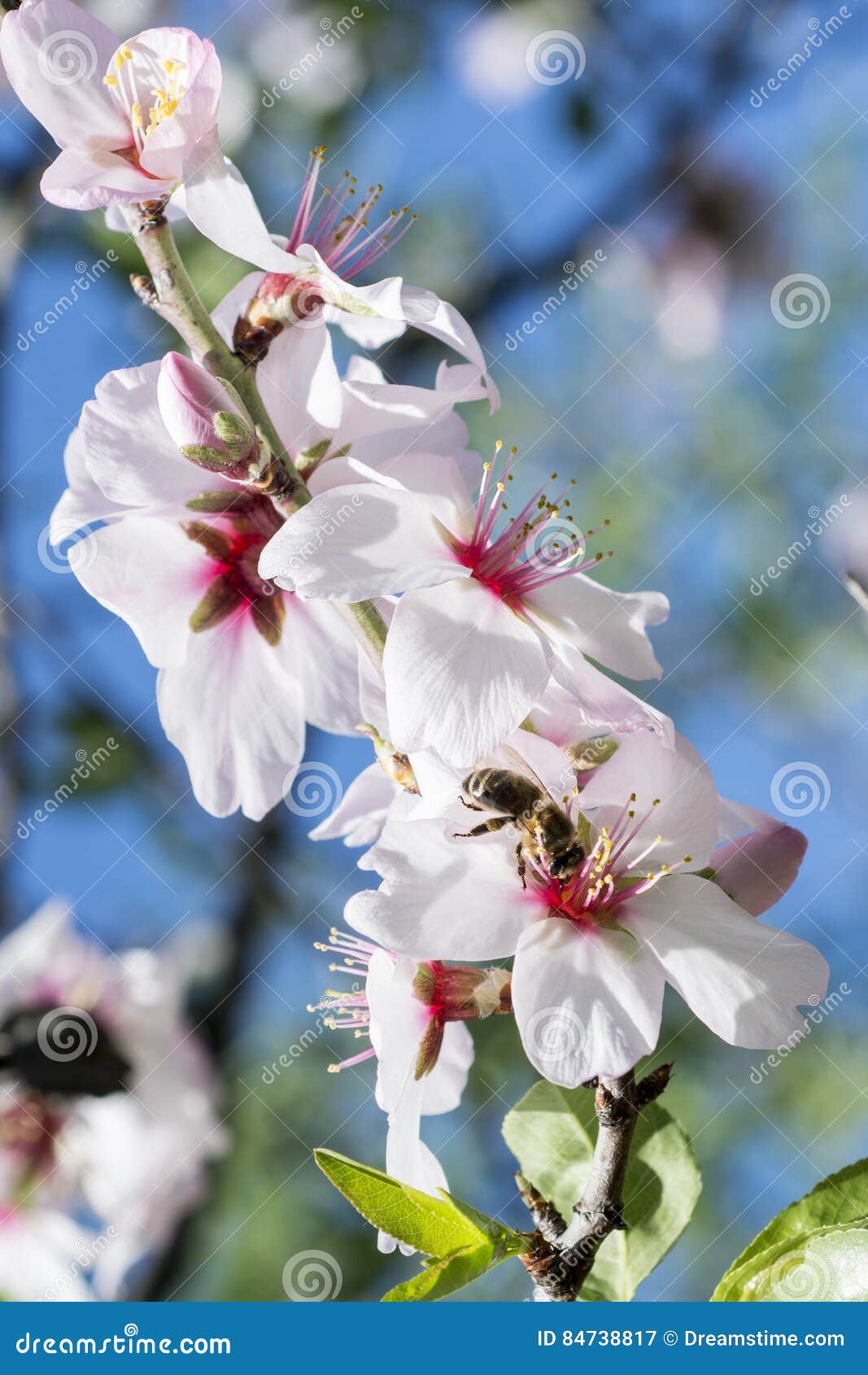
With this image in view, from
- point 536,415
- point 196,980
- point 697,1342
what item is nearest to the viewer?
point 697,1342

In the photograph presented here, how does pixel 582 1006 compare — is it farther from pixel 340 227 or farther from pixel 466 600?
pixel 340 227

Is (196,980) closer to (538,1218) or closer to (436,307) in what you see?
(538,1218)

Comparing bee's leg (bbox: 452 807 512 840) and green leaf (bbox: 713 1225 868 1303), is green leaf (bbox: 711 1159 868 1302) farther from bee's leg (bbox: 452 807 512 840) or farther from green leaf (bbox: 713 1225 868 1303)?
bee's leg (bbox: 452 807 512 840)

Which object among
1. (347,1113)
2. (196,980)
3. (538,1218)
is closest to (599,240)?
(196,980)

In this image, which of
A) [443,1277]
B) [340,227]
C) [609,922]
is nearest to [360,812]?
[609,922]

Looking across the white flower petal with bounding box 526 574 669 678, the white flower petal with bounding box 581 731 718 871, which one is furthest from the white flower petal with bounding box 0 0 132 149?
the white flower petal with bounding box 581 731 718 871

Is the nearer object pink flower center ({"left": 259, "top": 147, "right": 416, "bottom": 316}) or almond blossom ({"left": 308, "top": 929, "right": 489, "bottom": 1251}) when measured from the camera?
almond blossom ({"left": 308, "top": 929, "right": 489, "bottom": 1251})

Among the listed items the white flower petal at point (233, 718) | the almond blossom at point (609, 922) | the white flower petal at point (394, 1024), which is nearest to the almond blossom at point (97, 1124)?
the white flower petal at point (233, 718)
